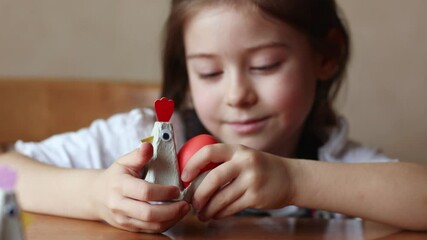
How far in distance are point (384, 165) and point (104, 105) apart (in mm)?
694

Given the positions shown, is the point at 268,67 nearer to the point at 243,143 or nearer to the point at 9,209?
the point at 243,143

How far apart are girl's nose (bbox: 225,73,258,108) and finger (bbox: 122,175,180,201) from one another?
30cm

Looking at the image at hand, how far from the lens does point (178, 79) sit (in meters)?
1.21

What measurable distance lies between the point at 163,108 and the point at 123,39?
0.95 metres

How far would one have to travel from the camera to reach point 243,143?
0.99 m

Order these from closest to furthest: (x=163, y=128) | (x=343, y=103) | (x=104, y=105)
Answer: (x=163, y=128)
(x=104, y=105)
(x=343, y=103)

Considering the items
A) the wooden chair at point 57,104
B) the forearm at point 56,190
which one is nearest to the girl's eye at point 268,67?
the forearm at point 56,190

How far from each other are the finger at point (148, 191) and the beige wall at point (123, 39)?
91 centimetres

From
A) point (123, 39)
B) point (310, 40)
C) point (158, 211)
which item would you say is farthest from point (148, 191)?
point (123, 39)

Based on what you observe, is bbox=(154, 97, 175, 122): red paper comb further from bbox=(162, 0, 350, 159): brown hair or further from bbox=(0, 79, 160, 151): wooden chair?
bbox=(0, 79, 160, 151): wooden chair

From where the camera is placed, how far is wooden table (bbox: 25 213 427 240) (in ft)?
2.13

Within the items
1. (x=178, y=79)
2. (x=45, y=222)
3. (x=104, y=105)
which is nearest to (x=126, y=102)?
(x=104, y=105)

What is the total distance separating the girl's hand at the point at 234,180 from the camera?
0.65 metres

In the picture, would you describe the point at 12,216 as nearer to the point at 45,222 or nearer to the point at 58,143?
the point at 45,222
